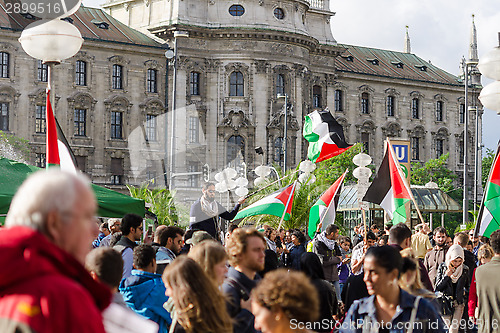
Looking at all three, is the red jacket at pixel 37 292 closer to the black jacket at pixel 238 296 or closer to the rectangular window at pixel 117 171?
the black jacket at pixel 238 296

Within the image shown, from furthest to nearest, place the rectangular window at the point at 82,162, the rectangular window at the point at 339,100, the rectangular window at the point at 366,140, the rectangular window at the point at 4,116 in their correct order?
the rectangular window at the point at 366,140
the rectangular window at the point at 339,100
the rectangular window at the point at 82,162
the rectangular window at the point at 4,116

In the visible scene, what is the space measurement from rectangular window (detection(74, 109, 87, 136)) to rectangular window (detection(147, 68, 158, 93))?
485 cm

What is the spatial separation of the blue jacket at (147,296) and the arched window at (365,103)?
64093 mm


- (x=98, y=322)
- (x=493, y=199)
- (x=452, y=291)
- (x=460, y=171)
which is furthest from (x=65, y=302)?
(x=460, y=171)

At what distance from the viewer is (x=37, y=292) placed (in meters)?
2.70

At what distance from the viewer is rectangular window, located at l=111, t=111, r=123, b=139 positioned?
59094 millimetres

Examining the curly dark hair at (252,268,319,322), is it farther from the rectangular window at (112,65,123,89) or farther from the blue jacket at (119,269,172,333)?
the rectangular window at (112,65,123,89)

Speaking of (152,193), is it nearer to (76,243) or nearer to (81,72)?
(81,72)

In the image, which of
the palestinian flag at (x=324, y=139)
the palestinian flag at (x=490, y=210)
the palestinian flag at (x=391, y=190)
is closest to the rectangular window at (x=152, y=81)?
the palestinian flag at (x=324, y=139)

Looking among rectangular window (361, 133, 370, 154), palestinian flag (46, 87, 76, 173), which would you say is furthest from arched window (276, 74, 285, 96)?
palestinian flag (46, 87, 76, 173)

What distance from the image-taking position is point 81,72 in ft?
190

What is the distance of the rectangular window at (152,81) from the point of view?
6028cm

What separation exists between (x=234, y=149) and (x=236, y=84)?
173 inches

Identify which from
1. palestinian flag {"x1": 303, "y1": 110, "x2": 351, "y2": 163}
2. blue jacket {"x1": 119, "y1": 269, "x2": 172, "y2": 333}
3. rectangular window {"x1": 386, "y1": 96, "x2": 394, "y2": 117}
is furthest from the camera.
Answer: rectangular window {"x1": 386, "y1": 96, "x2": 394, "y2": 117}
